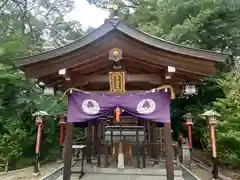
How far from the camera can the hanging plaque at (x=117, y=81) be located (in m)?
5.52

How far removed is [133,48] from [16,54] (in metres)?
9.77

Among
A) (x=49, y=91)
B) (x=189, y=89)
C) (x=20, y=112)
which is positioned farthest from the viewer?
(x=20, y=112)

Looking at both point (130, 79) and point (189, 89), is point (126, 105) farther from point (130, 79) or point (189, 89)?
point (189, 89)

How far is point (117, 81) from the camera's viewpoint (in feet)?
18.2

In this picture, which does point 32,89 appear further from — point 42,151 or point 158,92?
point 158,92

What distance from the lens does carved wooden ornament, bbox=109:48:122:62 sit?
5.18 meters

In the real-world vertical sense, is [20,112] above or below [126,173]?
above

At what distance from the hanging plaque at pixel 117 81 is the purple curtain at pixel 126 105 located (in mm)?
186

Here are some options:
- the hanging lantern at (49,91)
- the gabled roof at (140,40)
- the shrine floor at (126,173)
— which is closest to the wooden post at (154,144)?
the shrine floor at (126,173)

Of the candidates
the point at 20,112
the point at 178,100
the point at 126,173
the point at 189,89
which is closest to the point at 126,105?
the point at 189,89

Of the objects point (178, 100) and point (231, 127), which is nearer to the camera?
point (231, 127)

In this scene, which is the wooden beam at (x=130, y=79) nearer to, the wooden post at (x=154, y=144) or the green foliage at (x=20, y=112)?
the wooden post at (x=154, y=144)

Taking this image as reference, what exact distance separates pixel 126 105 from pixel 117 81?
1.90ft

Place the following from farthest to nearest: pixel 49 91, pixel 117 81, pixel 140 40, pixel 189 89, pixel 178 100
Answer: pixel 178 100, pixel 49 91, pixel 189 89, pixel 117 81, pixel 140 40
